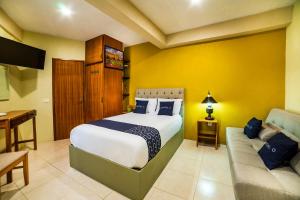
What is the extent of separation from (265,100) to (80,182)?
3.89 m

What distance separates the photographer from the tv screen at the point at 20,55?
2.57m

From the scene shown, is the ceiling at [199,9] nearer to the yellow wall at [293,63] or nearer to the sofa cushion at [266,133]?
the yellow wall at [293,63]

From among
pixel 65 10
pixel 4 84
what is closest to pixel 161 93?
pixel 65 10

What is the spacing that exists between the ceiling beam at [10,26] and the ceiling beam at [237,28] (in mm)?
3522

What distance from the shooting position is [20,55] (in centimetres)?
291

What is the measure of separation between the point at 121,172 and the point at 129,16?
2.46 metres

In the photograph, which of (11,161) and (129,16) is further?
(129,16)

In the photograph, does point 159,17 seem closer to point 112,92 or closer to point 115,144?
point 112,92

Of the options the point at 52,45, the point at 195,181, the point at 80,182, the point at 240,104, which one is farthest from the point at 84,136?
the point at 240,104

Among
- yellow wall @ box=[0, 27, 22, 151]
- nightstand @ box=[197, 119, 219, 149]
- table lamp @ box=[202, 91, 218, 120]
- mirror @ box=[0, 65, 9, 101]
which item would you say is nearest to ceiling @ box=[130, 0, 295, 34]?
table lamp @ box=[202, 91, 218, 120]

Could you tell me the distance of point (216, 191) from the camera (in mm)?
1887

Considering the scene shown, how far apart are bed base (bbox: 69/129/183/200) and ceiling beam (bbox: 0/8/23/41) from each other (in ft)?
9.07

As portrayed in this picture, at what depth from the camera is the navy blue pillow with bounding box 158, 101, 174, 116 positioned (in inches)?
137

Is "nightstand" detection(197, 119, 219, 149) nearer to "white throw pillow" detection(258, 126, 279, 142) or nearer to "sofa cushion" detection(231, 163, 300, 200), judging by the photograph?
"white throw pillow" detection(258, 126, 279, 142)
